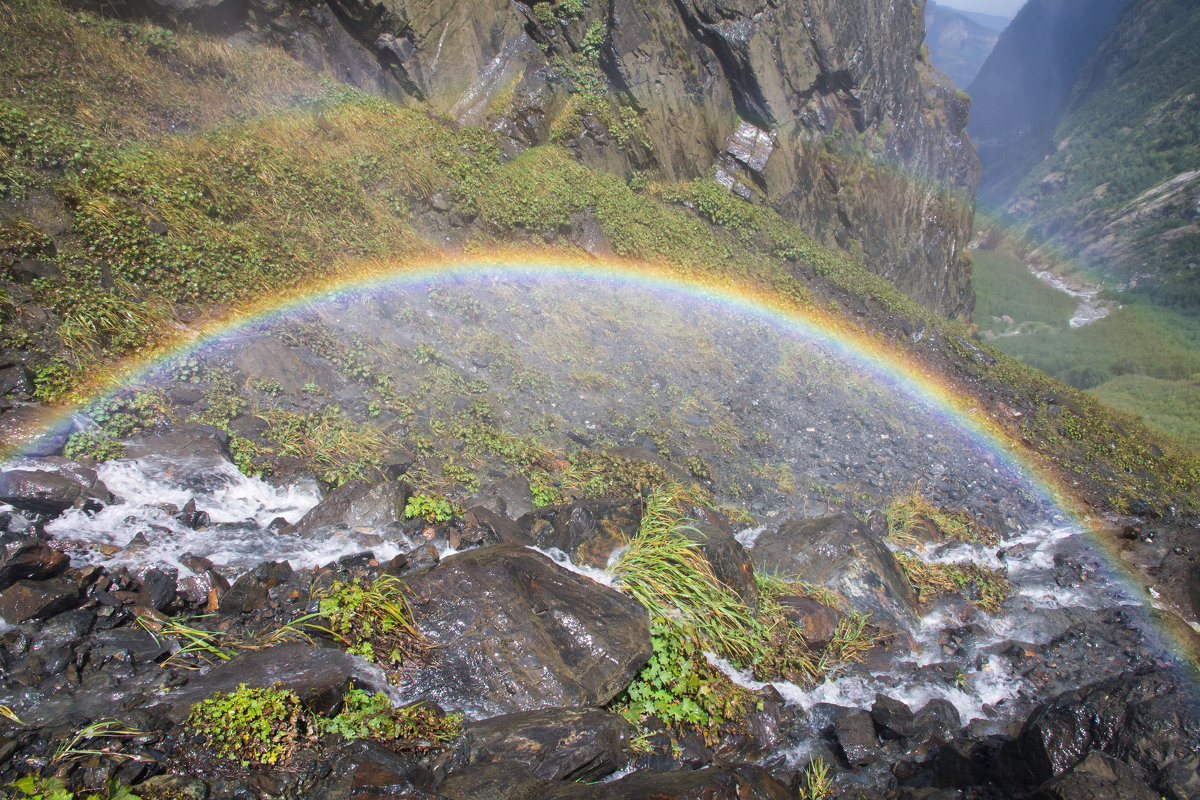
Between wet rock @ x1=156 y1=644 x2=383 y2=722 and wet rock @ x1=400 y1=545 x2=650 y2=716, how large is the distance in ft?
1.45

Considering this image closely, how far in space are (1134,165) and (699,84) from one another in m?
44.3

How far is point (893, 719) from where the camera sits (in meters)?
5.32

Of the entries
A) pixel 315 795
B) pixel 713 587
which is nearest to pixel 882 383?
pixel 713 587

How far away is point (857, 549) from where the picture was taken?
7.27m

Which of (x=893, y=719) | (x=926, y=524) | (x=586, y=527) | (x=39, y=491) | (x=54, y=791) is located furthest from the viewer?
(x=926, y=524)

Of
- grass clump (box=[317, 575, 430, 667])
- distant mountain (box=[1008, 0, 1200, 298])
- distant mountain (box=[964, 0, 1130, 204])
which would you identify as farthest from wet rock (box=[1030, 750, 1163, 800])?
distant mountain (box=[964, 0, 1130, 204])

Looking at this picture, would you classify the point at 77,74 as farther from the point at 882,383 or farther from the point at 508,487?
the point at 882,383

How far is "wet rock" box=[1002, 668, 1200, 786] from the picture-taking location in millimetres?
4199

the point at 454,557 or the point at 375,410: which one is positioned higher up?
the point at 454,557

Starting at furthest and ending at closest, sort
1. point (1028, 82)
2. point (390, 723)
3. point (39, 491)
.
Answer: point (1028, 82)
point (39, 491)
point (390, 723)

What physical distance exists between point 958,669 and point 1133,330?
33525 millimetres

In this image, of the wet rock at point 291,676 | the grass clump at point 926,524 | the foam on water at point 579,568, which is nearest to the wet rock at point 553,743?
the wet rock at point 291,676

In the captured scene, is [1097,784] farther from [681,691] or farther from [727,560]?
[727,560]

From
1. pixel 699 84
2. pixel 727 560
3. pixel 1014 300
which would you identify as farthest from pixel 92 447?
pixel 1014 300
